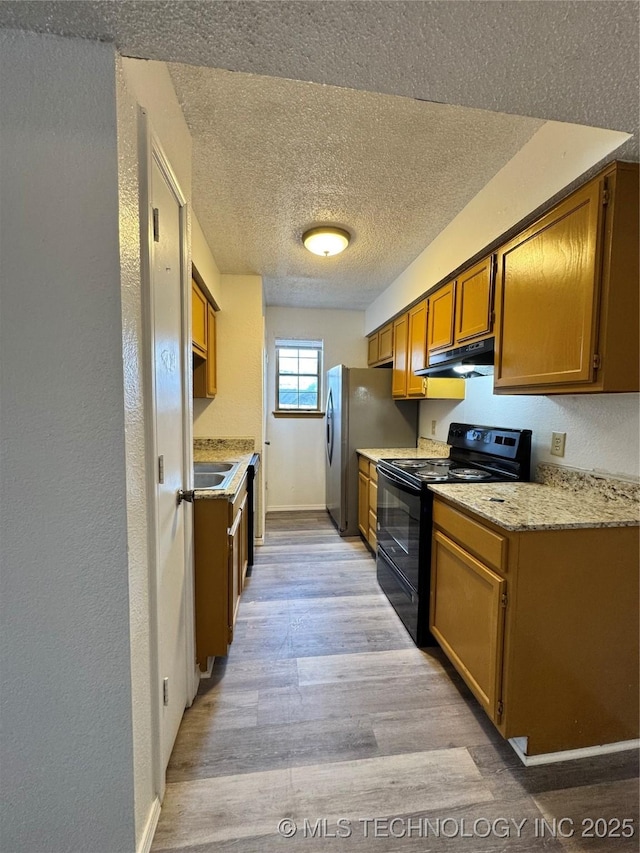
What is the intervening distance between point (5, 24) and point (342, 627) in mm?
2602

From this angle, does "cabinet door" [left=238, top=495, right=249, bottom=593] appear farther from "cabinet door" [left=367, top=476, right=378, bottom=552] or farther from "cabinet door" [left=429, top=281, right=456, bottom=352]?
"cabinet door" [left=429, top=281, right=456, bottom=352]

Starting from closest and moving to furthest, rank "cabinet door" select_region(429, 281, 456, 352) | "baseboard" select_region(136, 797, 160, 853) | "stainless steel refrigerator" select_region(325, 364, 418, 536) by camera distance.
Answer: "baseboard" select_region(136, 797, 160, 853) < "cabinet door" select_region(429, 281, 456, 352) < "stainless steel refrigerator" select_region(325, 364, 418, 536)

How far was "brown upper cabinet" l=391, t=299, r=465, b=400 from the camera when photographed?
2.65 metres

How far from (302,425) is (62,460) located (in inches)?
139

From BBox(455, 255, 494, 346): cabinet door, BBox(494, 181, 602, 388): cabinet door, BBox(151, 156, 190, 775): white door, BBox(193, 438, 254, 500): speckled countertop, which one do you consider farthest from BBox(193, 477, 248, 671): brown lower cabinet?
BBox(455, 255, 494, 346): cabinet door

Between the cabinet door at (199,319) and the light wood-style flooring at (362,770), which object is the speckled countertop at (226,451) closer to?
the cabinet door at (199,319)

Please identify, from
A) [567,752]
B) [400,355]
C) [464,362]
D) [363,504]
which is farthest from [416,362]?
[567,752]

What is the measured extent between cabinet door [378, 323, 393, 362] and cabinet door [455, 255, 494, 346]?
1293 mm

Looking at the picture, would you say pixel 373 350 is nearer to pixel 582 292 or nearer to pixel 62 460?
pixel 582 292

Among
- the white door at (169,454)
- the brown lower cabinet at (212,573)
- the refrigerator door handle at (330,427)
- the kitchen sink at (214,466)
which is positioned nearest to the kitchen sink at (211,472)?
Answer: the kitchen sink at (214,466)

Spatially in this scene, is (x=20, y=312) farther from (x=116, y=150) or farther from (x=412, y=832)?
(x=412, y=832)

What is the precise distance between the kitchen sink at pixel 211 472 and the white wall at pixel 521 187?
75.7 inches

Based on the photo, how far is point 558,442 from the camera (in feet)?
5.80

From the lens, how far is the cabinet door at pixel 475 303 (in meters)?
1.84
